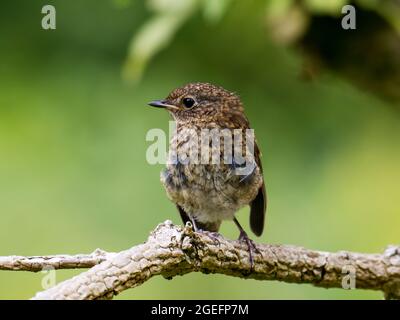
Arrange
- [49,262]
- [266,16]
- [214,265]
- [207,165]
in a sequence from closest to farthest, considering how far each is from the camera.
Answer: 1. [49,262]
2. [214,265]
3. [207,165]
4. [266,16]

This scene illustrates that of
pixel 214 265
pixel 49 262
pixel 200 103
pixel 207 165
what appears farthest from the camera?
pixel 200 103

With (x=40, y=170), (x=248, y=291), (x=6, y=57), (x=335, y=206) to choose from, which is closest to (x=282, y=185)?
(x=335, y=206)

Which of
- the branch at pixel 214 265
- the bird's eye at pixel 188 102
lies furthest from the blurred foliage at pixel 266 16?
the branch at pixel 214 265

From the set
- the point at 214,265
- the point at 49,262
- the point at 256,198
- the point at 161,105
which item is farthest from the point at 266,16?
the point at 49,262

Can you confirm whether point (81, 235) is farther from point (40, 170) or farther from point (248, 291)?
point (248, 291)

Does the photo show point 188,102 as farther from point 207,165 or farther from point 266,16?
point 266,16

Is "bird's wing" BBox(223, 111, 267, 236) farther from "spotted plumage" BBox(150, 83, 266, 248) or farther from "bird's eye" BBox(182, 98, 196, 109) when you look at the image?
"bird's eye" BBox(182, 98, 196, 109)

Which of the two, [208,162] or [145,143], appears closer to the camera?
[208,162]
